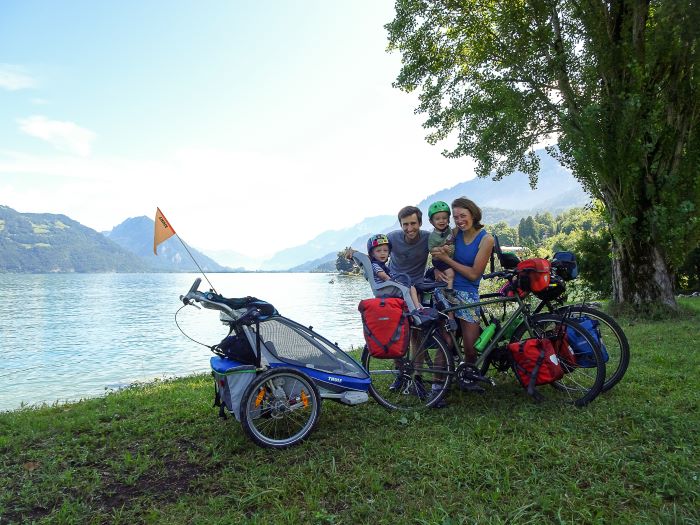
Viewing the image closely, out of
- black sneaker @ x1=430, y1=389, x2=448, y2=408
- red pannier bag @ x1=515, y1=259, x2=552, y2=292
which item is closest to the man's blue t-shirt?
red pannier bag @ x1=515, y1=259, x2=552, y2=292

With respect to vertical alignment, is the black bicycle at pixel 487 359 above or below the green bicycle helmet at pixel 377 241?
below

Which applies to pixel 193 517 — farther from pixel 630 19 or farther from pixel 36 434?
pixel 630 19

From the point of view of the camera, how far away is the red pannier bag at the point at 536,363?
193 inches

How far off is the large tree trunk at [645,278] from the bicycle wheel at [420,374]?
31.7ft

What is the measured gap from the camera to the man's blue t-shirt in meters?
5.66

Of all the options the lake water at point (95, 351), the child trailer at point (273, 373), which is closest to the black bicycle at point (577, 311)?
the child trailer at point (273, 373)

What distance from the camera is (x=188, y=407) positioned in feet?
19.5

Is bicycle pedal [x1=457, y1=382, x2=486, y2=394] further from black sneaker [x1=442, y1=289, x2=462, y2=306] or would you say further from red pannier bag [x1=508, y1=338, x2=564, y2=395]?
black sneaker [x1=442, y1=289, x2=462, y2=306]

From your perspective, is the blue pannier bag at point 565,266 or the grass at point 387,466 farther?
the blue pannier bag at point 565,266

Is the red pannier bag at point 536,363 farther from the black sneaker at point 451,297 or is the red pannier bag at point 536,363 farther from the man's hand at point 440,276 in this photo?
the man's hand at point 440,276

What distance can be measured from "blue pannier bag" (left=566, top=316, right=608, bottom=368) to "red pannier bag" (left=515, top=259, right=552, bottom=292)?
1.91 ft

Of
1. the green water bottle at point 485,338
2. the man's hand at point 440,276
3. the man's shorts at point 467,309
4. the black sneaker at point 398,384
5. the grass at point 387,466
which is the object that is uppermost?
the man's hand at point 440,276

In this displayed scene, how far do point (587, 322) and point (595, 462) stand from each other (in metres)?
1.82

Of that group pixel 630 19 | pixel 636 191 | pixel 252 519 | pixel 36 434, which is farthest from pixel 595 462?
pixel 630 19
